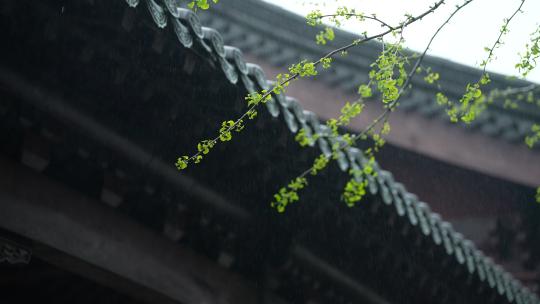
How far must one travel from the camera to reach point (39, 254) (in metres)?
3.45

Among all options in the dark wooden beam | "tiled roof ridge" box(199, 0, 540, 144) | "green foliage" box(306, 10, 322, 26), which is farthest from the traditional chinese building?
"tiled roof ridge" box(199, 0, 540, 144)

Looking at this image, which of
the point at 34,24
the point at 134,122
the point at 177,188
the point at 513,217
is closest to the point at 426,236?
the point at 177,188

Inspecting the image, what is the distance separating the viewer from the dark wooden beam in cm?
329

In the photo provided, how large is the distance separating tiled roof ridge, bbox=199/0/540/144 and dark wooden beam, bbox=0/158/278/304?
3335 mm

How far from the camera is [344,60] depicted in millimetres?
7152

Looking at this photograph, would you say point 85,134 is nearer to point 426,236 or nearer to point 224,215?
point 224,215

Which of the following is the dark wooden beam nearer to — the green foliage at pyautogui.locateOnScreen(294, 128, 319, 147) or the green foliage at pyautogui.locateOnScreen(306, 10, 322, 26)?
the green foliage at pyautogui.locateOnScreen(294, 128, 319, 147)

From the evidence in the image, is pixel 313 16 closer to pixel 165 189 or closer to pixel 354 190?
pixel 354 190

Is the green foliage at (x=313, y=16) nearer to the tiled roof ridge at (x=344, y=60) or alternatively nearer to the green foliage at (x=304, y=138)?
the green foliage at (x=304, y=138)

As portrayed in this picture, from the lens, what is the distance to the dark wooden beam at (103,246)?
130 inches

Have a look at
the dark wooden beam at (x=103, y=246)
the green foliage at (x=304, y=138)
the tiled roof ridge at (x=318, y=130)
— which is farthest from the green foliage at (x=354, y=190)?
the dark wooden beam at (x=103, y=246)

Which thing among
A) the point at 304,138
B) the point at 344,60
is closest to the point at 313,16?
the point at 304,138

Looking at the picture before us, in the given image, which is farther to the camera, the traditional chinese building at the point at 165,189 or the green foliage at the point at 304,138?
the green foliage at the point at 304,138

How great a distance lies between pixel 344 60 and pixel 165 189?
146 inches
